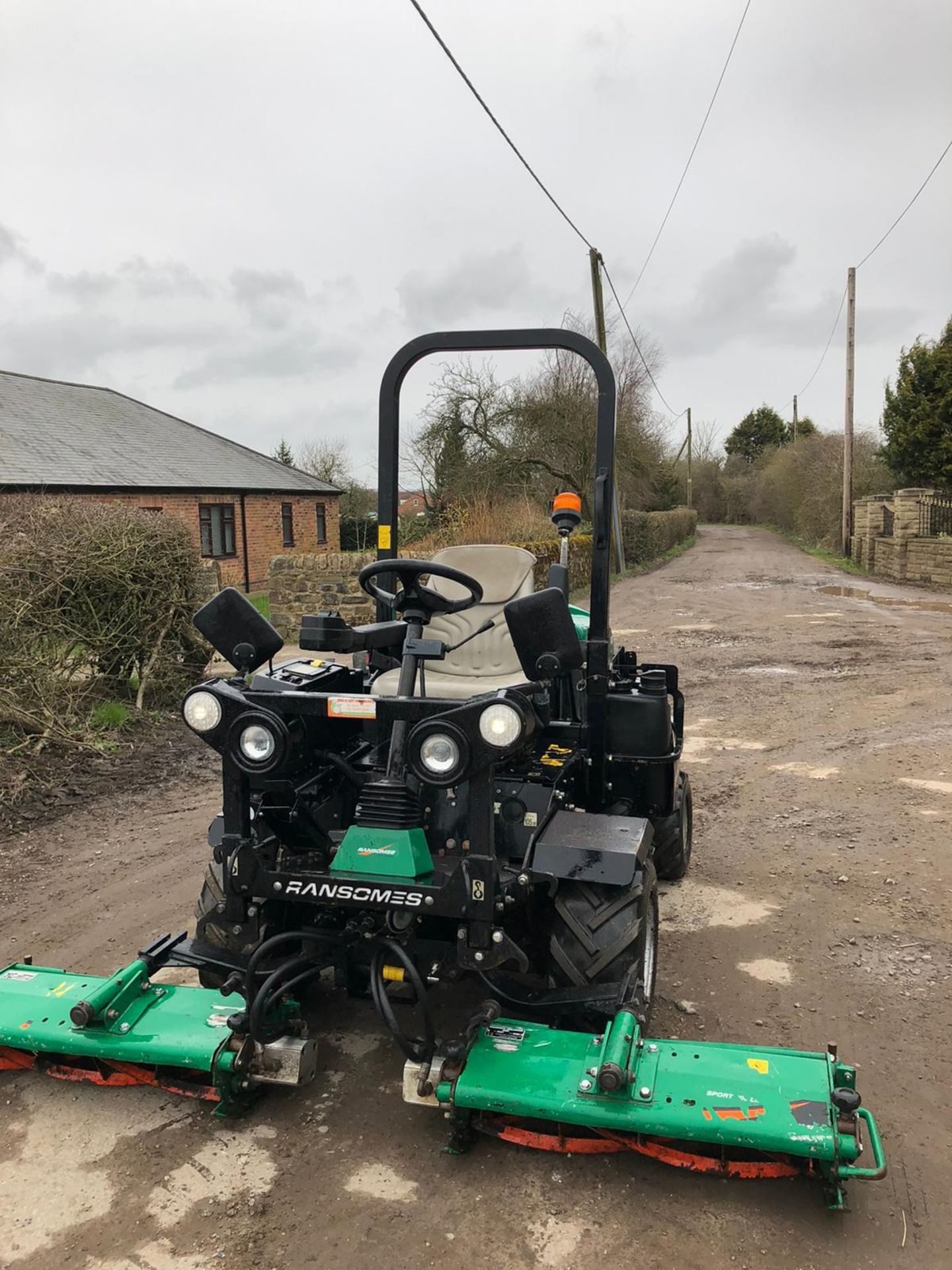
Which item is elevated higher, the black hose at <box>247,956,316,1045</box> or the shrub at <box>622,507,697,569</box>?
the shrub at <box>622,507,697,569</box>

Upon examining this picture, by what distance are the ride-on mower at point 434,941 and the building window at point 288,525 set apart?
23805 millimetres

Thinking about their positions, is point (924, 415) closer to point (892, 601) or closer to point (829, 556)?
point (829, 556)

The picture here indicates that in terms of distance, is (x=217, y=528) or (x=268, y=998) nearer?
(x=268, y=998)

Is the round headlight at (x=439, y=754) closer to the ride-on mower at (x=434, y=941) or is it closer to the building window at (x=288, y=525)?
the ride-on mower at (x=434, y=941)

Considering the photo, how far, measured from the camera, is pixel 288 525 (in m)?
27.1

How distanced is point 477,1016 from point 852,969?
6.30 feet

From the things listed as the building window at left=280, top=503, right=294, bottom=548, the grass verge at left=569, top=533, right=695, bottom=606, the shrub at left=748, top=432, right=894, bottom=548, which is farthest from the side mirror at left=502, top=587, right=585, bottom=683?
the shrub at left=748, top=432, right=894, bottom=548

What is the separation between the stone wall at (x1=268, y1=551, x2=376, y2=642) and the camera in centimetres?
1373

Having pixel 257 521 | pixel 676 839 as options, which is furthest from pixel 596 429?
pixel 257 521

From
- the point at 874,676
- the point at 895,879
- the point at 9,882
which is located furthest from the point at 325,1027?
the point at 874,676

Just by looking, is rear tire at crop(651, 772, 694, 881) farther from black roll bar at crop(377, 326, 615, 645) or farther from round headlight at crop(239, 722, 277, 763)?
round headlight at crop(239, 722, 277, 763)

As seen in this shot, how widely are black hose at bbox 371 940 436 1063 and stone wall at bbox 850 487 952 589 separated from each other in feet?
67.0

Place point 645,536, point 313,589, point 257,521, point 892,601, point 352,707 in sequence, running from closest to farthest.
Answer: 1. point 352,707
2. point 313,589
3. point 892,601
4. point 257,521
5. point 645,536

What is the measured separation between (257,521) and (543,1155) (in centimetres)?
2366
